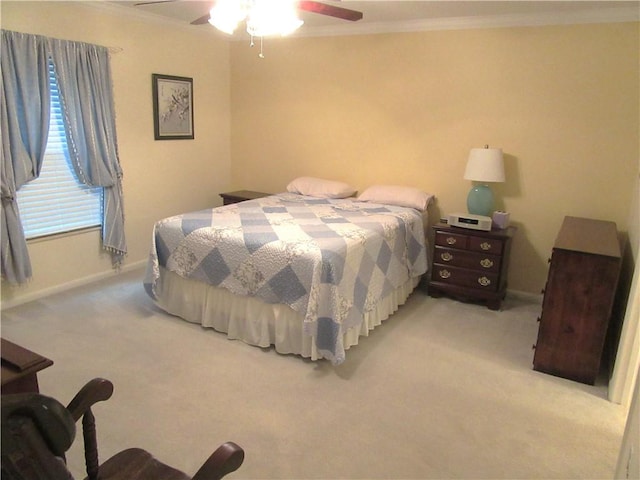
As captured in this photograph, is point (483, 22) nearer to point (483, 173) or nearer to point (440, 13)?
point (440, 13)

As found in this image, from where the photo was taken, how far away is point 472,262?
3707 millimetres

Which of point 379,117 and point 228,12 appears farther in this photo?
point 379,117

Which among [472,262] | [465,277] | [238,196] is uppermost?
[238,196]

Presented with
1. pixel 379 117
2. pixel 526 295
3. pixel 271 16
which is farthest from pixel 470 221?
pixel 271 16

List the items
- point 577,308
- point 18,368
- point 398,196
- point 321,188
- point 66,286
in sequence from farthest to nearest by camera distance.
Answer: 1. point 321,188
2. point 398,196
3. point 66,286
4. point 577,308
5. point 18,368

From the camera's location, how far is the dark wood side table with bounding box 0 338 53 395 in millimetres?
1032

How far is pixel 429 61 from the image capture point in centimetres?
402

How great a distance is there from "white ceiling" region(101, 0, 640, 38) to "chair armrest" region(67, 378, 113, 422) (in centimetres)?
282

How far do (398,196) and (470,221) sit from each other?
2.27 feet

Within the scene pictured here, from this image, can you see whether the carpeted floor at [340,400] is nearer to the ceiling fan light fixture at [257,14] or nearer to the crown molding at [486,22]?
the ceiling fan light fixture at [257,14]

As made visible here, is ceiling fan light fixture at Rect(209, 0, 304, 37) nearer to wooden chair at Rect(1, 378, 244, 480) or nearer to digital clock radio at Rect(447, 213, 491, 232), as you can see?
digital clock radio at Rect(447, 213, 491, 232)

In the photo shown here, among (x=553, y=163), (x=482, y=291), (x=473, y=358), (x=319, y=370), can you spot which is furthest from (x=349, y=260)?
(x=553, y=163)

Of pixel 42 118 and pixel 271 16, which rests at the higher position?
pixel 271 16

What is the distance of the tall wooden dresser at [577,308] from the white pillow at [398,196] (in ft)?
4.61
